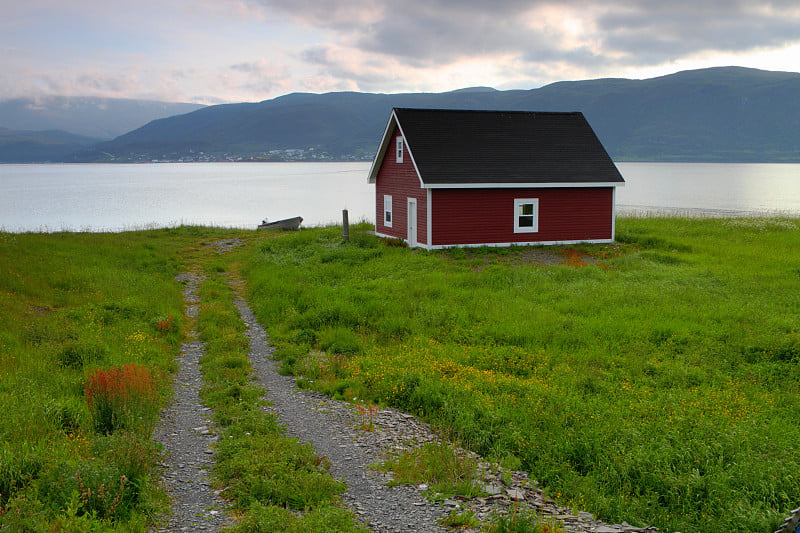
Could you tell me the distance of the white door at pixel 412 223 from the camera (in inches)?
1240

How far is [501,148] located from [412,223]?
6442 millimetres

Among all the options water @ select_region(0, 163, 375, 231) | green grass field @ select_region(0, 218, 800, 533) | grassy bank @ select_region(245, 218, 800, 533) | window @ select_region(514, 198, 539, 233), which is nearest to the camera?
green grass field @ select_region(0, 218, 800, 533)

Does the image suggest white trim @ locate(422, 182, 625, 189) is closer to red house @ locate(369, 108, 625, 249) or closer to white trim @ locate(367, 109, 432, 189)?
red house @ locate(369, 108, 625, 249)

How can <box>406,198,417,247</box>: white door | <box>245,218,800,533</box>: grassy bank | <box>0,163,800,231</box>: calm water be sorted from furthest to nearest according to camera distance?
<box>0,163,800,231</box>: calm water, <box>406,198,417,247</box>: white door, <box>245,218,800,533</box>: grassy bank

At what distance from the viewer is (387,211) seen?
35500mm

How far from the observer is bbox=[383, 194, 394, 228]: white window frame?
3500cm

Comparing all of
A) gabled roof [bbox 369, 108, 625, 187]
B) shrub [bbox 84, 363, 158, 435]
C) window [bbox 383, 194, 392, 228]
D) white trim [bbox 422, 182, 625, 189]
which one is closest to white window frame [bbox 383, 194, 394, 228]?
window [bbox 383, 194, 392, 228]

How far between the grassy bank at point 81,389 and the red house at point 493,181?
1370cm

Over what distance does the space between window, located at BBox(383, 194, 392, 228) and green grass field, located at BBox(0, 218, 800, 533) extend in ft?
30.4

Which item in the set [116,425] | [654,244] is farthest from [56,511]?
[654,244]

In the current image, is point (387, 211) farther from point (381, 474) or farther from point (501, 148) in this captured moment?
point (381, 474)

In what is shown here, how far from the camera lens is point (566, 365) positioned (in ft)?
42.1

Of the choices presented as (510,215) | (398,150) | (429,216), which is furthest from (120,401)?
(398,150)

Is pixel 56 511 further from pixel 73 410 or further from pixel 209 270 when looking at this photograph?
pixel 209 270
